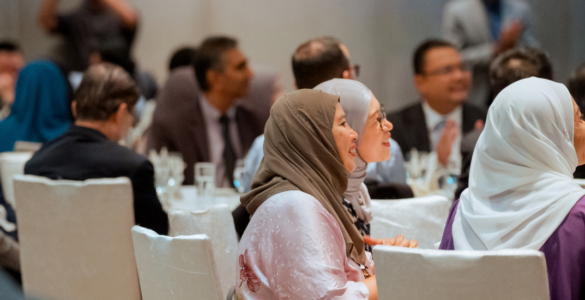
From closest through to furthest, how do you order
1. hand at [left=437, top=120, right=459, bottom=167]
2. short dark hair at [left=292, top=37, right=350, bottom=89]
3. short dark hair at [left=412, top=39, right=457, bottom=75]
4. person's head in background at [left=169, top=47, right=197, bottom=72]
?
short dark hair at [left=292, top=37, right=350, bottom=89] → hand at [left=437, top=120, right=459, bottom=167] → short dark hair at [left=412, top=39, right=457, bottom=75] → person's head in background at [left=169, top=47, right=197, bottom=72]

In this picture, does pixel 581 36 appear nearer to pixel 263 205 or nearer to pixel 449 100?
pixel 449 100

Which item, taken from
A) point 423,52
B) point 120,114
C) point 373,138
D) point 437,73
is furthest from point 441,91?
point 373,138

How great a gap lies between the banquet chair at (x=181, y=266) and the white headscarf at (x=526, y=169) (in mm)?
722

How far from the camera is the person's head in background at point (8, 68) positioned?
6.00 m

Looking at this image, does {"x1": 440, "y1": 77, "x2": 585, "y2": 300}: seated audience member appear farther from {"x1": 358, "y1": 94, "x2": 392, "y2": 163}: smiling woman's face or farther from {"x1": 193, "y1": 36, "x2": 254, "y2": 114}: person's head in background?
{"x1": 193, "y1": 36, "x2": 254, "y2": 114}: person's head in background

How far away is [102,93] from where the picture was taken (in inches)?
108

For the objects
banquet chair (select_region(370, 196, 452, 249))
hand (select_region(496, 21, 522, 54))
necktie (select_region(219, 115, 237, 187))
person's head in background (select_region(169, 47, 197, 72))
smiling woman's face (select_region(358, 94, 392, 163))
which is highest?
smiling woman's face (select_region(358, 94, 392, 163))

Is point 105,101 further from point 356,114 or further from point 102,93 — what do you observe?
point 356,114

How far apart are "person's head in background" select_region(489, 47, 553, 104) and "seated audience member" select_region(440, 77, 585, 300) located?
48.9 inches

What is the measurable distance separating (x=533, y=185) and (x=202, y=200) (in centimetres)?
186

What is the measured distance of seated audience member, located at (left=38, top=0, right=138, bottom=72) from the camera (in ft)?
23.4

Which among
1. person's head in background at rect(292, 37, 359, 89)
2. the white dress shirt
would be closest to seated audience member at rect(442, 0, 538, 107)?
the white dress shirt

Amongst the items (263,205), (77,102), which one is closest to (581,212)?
(263,205)

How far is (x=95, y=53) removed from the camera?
691cm
